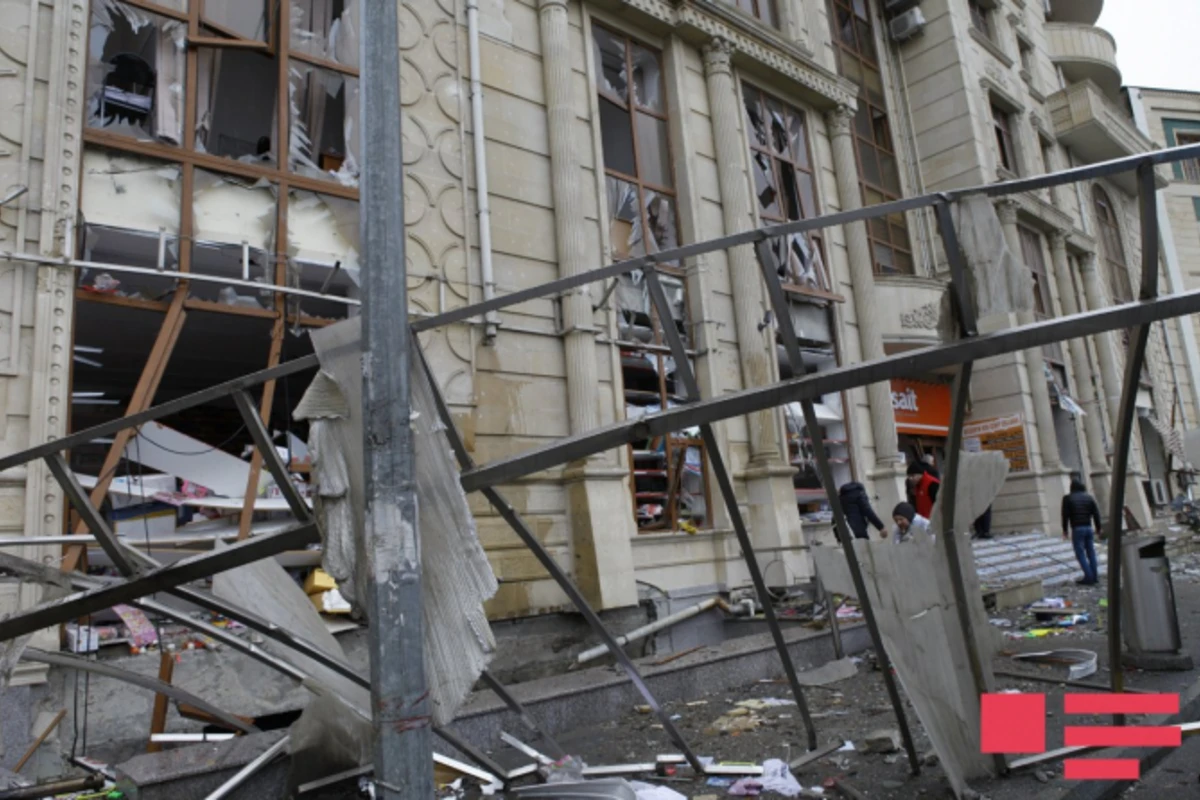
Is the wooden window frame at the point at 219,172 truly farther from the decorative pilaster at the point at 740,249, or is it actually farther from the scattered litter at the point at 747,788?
the decorative pilaster at the point at 740,249

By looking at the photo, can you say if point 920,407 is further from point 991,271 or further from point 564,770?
point 991,271

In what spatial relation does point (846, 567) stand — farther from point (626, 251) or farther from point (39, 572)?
point (626, 251)

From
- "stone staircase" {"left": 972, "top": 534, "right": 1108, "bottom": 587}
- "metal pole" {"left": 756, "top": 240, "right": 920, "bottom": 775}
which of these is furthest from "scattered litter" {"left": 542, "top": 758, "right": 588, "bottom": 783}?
"stone staircase" {"left": 972, "top": 534, "right": 1108, "bottom": 587}

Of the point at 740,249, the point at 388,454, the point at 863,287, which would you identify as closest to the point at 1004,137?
the point at 863,287

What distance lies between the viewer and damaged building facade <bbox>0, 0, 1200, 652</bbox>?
7527 millimetres

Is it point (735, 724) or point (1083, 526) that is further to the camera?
point (1083, 526)

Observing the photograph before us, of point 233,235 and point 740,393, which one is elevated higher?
point 233,235

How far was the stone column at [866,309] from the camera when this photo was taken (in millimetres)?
14367

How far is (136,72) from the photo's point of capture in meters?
8.12

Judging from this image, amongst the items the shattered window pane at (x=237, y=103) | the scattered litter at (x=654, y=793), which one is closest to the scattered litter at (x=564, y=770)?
the scattered litter at (x=654, y=793)

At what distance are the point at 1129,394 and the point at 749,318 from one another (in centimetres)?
914

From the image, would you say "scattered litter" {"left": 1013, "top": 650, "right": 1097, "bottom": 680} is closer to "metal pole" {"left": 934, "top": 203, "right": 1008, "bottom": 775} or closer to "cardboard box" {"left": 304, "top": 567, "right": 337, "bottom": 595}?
"metal pole" {"left": 934, "top": 203, "right": 1008, "bottom": 775}

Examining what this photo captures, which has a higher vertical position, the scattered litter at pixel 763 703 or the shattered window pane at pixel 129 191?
the shattered window pane at pixel 129 191

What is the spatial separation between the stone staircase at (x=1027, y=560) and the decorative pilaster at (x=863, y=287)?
8.00 ft
